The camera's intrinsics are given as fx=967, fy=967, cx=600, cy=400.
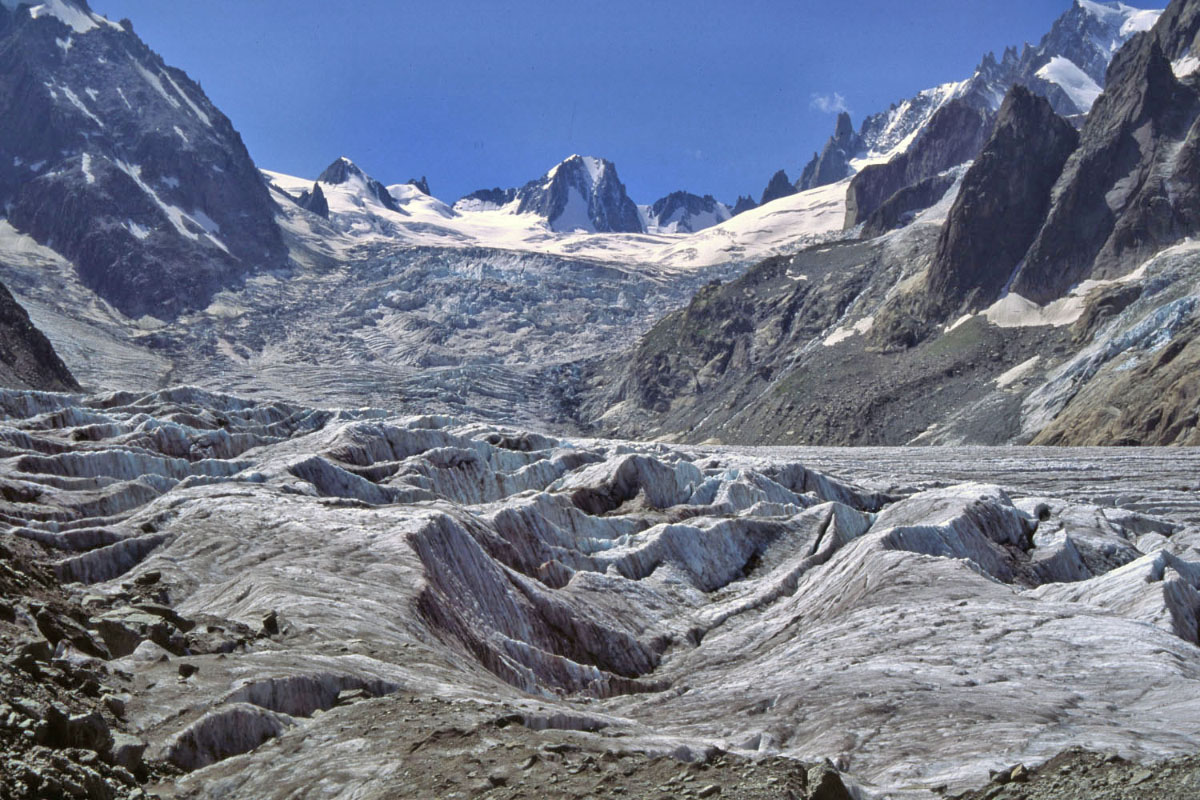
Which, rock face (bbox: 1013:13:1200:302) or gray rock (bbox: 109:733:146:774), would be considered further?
rock face (bbox: 1013:13:1200:302)


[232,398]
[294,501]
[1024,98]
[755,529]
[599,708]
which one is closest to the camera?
[599,708]

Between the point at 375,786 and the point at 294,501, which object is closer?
the point at 375,786

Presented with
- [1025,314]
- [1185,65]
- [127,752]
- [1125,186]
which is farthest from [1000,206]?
[127,752]

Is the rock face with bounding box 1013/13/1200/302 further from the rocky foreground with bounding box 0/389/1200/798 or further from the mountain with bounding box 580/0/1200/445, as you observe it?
the rocky foreground with bounding box 0/389/1200/798

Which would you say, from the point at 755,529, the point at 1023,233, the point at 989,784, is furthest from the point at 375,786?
the point at 1023,233

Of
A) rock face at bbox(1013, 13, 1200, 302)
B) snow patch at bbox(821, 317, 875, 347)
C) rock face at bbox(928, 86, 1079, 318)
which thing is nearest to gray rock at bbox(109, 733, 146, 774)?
rock face at bbox(1013, 13, 1200, 302)

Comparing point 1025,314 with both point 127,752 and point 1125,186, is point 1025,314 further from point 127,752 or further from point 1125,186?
point 127,752

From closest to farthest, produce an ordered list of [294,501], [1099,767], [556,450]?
[1099,767]
[294,501]
[556,450]

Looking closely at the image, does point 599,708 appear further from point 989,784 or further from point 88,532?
point 88,532
